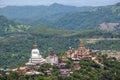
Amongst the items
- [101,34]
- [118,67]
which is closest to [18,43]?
[101,34]

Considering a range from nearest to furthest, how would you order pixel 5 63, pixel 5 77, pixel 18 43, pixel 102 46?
1. pixel 5 77
2. pixel 5 63
3. pixel 102 46
4. pixel 18 43

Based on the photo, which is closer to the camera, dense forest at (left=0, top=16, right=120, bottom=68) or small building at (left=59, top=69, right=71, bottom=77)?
small building at (left=59, top=69, right=71, bottom=77)

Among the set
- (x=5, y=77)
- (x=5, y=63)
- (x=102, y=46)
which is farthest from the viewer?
(x=102, y=46)

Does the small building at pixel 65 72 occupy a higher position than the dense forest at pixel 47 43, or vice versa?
the small building at pixel 65 72

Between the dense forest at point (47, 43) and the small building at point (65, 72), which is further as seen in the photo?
the dense forest at point (47, 43)

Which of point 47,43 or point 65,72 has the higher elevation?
point 65,72

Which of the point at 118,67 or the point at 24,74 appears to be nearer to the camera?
the point at 24,74

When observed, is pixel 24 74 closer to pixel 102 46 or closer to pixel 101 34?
pixel 102 46

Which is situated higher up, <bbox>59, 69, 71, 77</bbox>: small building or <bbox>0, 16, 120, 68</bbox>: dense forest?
<bbox>59, 69, 71, 77</bbox>: small building

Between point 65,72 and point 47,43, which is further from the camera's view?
point 47,43

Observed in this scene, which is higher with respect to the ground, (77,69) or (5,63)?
(77,69)
